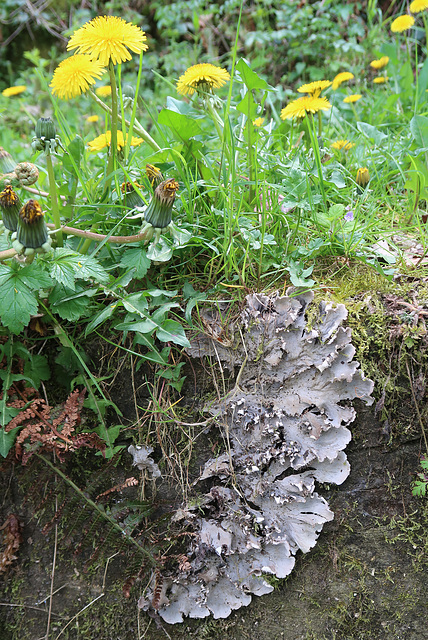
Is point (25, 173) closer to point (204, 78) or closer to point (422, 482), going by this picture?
point (204, 78)

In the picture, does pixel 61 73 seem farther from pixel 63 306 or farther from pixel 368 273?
pixel 368 273

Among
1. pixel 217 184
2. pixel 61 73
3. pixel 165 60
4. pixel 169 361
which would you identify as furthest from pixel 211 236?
pixel 165 60

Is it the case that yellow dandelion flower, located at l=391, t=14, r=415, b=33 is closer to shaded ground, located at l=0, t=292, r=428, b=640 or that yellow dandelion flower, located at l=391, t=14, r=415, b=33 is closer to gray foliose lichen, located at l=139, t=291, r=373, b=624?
gray foliose lichen, located at l=139, t=291, r=373, b=624

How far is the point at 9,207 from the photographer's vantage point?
1.09 metres

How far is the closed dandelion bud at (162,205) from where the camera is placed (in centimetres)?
109

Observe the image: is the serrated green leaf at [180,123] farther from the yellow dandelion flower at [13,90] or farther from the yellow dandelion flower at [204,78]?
the yellow dandelion flower at [13,90]

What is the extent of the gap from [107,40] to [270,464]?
3.84ft

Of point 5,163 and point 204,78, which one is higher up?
point 204,78

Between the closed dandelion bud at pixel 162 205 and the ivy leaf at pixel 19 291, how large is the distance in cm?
29

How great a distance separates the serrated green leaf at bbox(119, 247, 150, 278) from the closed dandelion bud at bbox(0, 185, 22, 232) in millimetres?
276

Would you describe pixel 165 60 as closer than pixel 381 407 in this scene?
No

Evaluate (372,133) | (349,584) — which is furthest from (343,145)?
(349,584)

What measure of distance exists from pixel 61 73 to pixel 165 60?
3463 millimetres

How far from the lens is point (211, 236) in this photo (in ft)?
4.52
